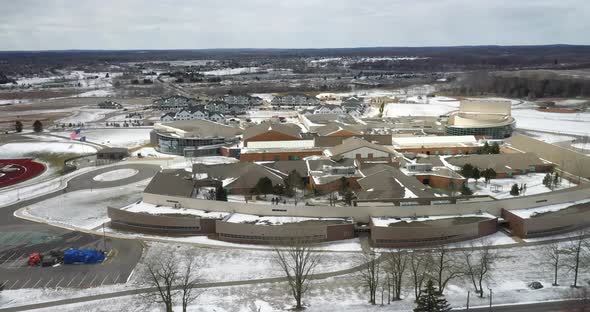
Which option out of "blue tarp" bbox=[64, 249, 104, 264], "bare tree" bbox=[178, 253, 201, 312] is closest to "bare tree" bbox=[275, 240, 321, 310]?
"bare tree" bbox=[178, 253, 201, 312]

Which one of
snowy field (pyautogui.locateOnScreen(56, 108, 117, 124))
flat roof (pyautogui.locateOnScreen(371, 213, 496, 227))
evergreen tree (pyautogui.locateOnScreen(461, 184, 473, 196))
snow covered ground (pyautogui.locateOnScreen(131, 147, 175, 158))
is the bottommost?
snow covered ground (pyautogui.locateOnScreen(131, 147, 175, 158))

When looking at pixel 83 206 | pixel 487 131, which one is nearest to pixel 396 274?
pixel 83 206

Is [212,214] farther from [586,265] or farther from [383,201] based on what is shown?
[586,265]

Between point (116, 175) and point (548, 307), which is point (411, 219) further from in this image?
point (116, 175)

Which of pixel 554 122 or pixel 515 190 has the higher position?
pixel 554 122

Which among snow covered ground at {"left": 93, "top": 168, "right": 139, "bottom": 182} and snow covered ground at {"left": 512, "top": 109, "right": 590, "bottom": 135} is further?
snow covered ground at {"left": 512, "top": 109, "right": 590, "bottom": 135}

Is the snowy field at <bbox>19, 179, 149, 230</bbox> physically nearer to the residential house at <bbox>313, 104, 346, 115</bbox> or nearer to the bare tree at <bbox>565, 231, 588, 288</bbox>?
the bare tree at <bbox>565, 231, 588, 288</bbox>
